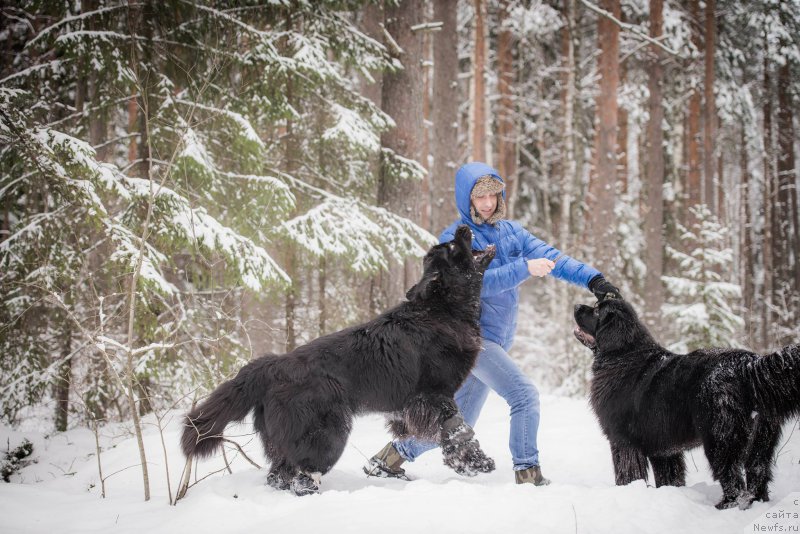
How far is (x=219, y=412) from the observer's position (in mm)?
3422

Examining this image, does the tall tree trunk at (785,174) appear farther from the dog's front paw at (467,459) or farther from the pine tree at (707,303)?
the dog's front paw at (467,459)

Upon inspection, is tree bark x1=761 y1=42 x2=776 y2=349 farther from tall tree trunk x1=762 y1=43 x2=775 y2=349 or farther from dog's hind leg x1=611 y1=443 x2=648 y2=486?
dog's hind leg x1=611 y1=443 x2=648 y2=486

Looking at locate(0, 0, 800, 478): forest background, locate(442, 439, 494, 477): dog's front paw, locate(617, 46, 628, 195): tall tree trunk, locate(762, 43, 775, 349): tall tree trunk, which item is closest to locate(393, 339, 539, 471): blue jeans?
locate(442, 439, 494, 477): dog's front paw

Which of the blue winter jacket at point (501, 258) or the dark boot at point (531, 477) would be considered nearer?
the dark boot at point (531, 477)

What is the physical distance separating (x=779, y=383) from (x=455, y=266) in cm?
209

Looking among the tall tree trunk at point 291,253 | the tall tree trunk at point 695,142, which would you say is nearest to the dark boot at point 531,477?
the tall tree trunk at point 291,253

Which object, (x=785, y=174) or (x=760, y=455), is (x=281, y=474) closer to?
(x=760, y=455)

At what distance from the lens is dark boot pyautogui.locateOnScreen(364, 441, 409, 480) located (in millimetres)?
4070

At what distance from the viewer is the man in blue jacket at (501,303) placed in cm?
368

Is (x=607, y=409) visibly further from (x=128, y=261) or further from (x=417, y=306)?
(x=128, y=261)

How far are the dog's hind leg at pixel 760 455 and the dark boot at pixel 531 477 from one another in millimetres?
1278

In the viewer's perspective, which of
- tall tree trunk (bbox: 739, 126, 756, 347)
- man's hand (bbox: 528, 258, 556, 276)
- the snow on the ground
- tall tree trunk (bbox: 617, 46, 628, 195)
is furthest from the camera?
tall tree trunk (bbox: 739, 126, 756, 347)

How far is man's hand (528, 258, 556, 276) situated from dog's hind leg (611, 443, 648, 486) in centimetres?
131

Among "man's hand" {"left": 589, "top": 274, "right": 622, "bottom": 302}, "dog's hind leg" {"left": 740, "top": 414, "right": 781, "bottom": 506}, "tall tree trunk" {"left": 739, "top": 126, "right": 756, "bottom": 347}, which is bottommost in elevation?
"dog's hind leg" {"left": 740, "top": 414, "right": 781, "bottom": 506}
